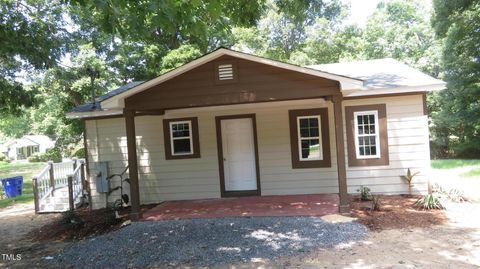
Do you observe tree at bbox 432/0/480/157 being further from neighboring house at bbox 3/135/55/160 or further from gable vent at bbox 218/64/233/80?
neighboring house at bbox 3/135/55/160

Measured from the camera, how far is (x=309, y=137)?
10.2 m

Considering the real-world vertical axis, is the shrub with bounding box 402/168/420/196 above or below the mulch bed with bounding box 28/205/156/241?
above

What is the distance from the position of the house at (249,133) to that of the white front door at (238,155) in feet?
0.09

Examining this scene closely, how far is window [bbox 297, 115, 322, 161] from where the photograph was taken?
33.3ft

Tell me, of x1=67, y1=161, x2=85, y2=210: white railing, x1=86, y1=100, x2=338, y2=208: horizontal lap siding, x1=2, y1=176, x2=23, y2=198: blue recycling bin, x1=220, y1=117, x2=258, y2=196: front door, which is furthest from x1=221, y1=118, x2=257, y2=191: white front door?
x1=2, y1=176, x2=23, y2=198: blue recycling bin

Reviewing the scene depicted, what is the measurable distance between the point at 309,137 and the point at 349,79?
275 cm

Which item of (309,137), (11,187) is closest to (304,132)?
(309,137)

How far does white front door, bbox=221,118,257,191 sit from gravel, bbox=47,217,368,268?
9.00 ft

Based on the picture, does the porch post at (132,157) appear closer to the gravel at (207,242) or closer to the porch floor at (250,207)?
the porch floor at (250,207)

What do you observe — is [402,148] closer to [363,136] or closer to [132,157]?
[363,136]

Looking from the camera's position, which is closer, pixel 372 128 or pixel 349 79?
pixel 349 79

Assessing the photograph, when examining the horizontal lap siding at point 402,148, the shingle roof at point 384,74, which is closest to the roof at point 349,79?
the shingle roof at point 384,74

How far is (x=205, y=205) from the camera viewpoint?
9.56 meters

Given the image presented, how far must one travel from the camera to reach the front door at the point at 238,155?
10.5m
